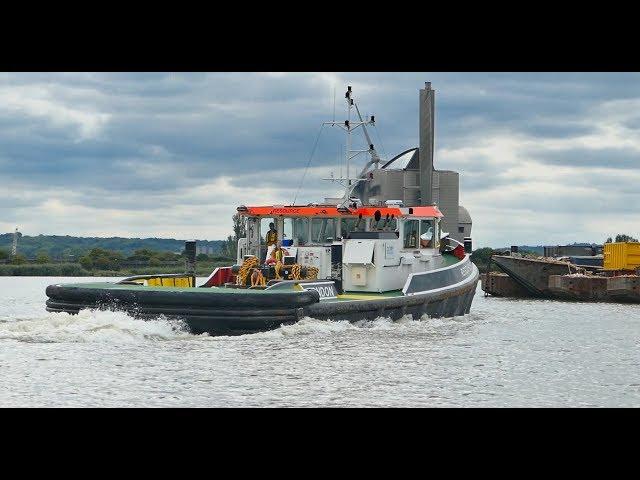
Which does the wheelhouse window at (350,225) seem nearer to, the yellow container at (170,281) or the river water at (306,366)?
the river water at (306,366)

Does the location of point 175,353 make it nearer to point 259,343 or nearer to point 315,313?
point 259,343

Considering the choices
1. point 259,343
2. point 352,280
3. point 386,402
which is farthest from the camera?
point 352,280

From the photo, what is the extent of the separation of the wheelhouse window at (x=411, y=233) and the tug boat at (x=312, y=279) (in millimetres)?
28

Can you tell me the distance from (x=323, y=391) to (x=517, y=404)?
277 centimetres

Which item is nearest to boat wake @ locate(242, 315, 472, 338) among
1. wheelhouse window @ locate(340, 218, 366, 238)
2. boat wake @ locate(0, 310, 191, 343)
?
boat wake @ locate(0, 310, 191, 343)

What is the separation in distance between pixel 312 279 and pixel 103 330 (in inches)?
226

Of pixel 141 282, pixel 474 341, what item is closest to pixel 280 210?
pixel 141 282

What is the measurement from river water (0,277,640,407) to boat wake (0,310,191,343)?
0.02 meters

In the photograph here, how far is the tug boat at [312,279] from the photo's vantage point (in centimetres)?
1791

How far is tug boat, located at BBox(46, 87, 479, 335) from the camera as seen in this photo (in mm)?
17906

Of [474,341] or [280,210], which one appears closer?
[474,341]

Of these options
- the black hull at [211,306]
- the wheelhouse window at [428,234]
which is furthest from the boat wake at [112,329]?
the wheelhouse window at [428,234]

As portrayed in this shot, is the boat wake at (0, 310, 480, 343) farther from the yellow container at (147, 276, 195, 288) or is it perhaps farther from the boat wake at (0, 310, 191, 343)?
the yellow container at (147, 276, 195, 288)

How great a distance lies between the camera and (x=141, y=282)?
21.3 metres
